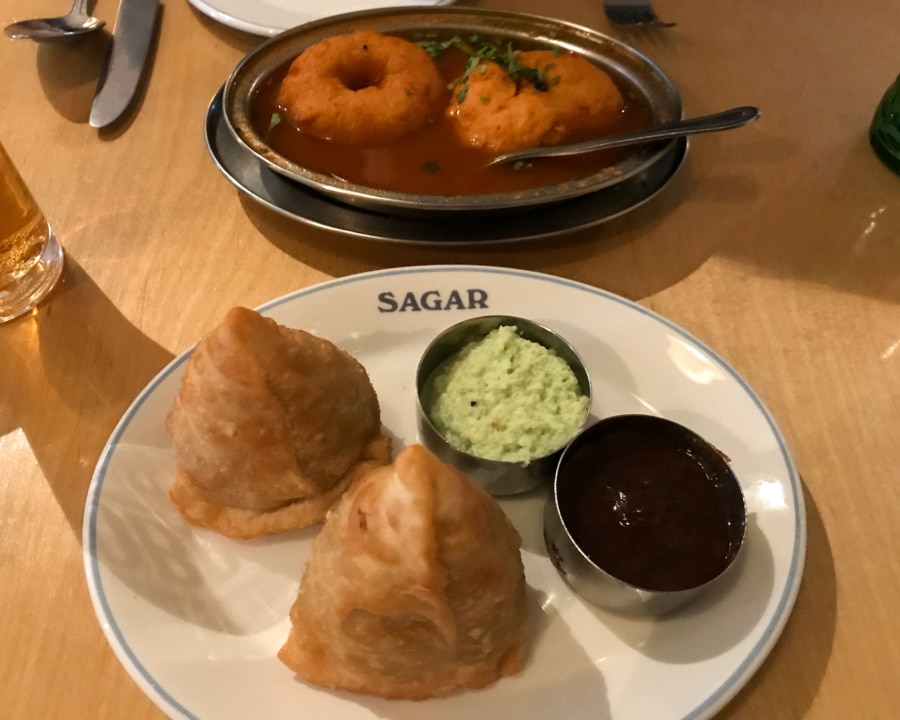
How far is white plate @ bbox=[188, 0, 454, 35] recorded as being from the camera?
286 cm

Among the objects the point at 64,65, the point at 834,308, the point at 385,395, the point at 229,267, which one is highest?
the point at 64,65

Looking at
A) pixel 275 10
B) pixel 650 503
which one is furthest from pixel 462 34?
pixel 650 503

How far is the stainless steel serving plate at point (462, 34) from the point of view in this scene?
201cm

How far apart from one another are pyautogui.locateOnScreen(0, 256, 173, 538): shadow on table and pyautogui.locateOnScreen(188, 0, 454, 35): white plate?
4.61 feet

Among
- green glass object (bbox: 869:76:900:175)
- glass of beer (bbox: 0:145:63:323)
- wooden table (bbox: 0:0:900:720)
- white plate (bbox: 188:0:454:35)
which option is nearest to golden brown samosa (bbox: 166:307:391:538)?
wooden table (bbox: 0:0:900:720)

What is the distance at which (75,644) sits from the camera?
143cm

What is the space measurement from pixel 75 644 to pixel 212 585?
0.28m

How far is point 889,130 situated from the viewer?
2445 millimetres

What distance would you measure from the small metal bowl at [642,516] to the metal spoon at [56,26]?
8.42ft

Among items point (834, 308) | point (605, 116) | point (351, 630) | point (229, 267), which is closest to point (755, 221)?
point (834, 308)

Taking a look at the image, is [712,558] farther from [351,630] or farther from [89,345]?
[89,345]

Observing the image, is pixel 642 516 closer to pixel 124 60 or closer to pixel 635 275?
pixel 635 275

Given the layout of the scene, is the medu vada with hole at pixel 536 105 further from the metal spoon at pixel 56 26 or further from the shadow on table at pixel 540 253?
the metal spoon at pixel 56 26

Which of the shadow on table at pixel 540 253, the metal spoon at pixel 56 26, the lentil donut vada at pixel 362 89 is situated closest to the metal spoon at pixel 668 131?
the shadow on table at pixel 540 253
